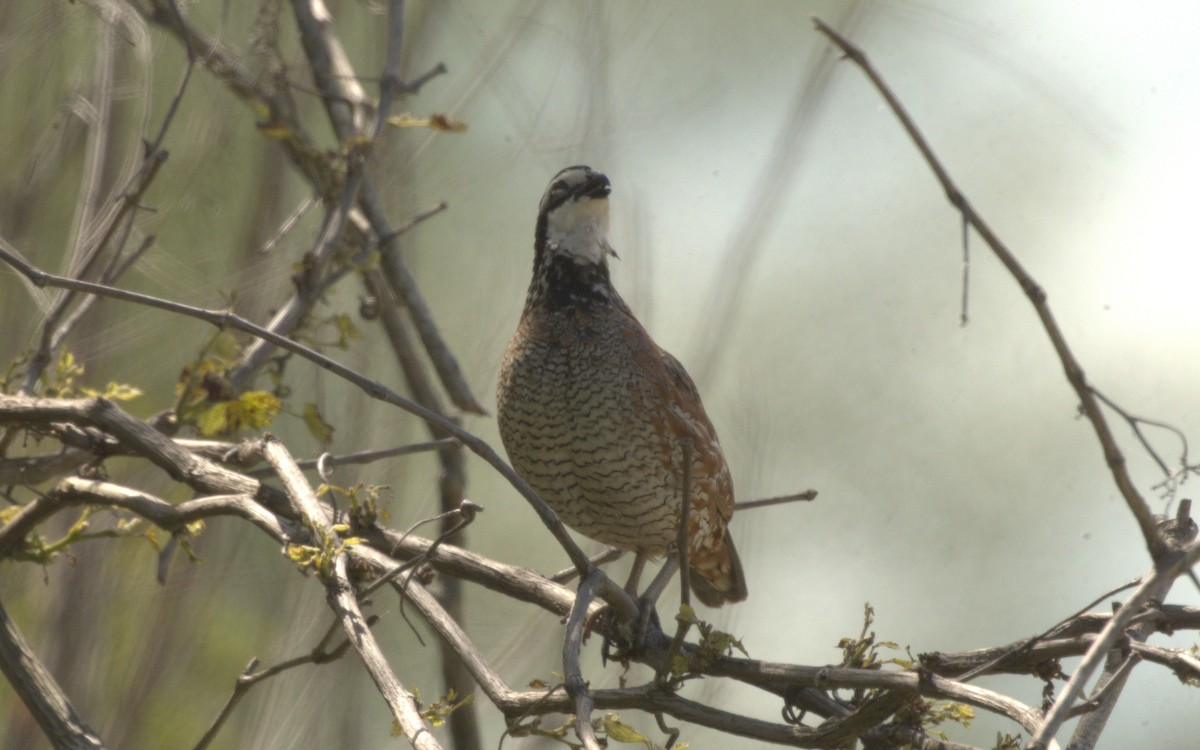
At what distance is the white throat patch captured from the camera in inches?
169

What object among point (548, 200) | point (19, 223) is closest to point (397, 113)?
point (548, 200)

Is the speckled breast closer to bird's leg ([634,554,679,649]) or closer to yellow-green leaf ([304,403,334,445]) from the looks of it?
bird's leg ([634,554,679,649])

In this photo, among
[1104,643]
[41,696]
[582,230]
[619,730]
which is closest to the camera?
[1104,643]

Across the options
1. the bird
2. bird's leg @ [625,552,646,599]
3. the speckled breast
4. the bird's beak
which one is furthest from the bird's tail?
the bird's beak

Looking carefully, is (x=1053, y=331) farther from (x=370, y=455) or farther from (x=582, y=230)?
(x=582, y=230)

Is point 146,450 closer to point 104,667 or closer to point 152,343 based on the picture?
point 104,667

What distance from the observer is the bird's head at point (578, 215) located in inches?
167

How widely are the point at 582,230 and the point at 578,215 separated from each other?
58 mm

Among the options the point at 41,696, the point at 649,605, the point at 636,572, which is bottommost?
the point at 41,696

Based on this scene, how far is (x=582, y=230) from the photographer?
4.33 m

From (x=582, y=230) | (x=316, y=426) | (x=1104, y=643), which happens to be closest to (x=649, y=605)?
(x=316, y=426)

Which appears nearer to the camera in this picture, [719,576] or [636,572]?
[636,572]

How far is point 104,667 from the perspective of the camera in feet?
11.3

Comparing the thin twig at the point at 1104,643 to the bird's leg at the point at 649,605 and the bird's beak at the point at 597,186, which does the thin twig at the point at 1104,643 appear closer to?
the bird's leg at the point at 649,605
